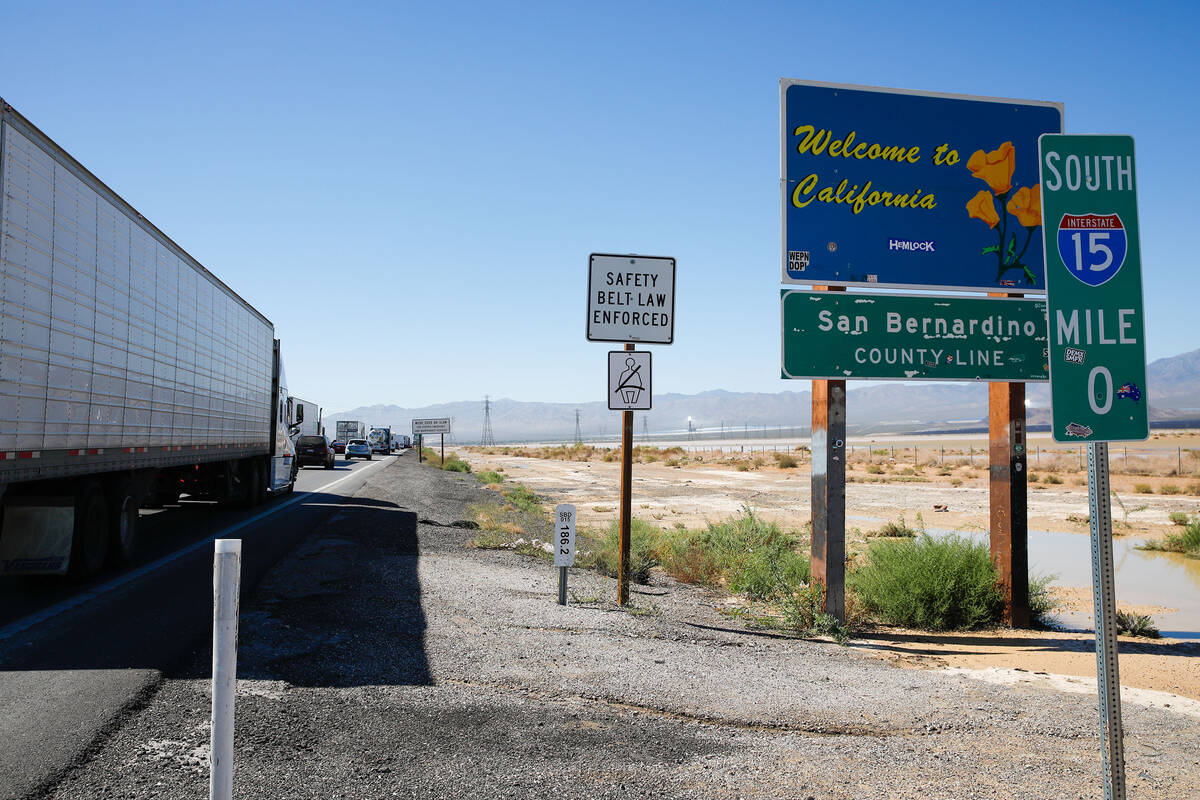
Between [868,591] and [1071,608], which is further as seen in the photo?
[1071,608]

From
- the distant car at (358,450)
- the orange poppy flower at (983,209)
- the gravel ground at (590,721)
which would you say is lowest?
the gravel ground at (590,721)

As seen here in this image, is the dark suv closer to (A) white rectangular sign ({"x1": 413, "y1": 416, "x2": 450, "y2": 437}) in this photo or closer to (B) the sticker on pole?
(A) white rectangular sign ({"x1": 413, "y1": 416, "x2": 450, "y2": 437})

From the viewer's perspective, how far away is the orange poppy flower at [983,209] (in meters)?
9.44

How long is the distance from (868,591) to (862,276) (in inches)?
146

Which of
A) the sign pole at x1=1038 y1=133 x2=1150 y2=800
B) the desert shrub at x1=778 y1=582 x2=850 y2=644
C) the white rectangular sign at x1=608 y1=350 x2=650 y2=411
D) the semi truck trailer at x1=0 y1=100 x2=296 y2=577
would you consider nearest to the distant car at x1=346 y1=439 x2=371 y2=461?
the semi truck trailer at x1=0 y1=100 x2=296 y2=577

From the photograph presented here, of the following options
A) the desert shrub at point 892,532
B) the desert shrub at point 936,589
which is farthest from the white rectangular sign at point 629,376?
the desert shrub at point 892,532

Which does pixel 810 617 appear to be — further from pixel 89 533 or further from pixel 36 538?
pixel 89 533

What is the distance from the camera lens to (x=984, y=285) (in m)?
9.30

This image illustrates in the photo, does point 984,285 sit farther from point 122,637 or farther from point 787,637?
point 122,637

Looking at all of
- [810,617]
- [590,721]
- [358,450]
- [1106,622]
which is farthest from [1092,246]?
[358,450]

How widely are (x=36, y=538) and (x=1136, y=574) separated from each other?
17102 mm

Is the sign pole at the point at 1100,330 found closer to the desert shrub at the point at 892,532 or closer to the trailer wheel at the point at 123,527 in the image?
the trailer wheel at the point at 123,527

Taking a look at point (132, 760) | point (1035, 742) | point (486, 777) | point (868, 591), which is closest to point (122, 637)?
point (132, 760)

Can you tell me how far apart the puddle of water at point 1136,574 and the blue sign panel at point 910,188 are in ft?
11.8
